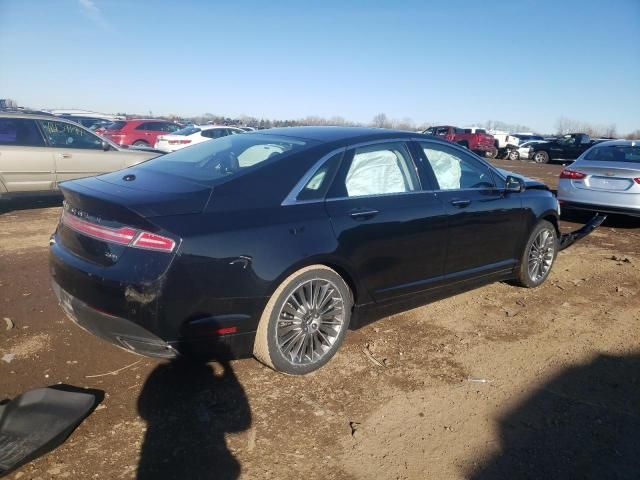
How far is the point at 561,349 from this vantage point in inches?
149

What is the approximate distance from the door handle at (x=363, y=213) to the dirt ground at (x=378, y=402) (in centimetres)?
101

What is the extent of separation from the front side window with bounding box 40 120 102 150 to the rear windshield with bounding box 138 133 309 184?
206 inches

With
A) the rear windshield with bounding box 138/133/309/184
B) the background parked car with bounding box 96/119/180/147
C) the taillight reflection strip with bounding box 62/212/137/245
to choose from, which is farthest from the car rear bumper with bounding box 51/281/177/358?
the background parked car with bounding box 96/119/180/147

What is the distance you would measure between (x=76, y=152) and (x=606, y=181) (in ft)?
28.7

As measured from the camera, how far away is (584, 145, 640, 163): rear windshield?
8.41m

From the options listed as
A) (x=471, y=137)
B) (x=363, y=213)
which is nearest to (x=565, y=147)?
(x=471, y=137)

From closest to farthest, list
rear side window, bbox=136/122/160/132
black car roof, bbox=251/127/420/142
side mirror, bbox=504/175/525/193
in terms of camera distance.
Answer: black car roof, bbox=251/127/420/142 → side mirror, bbox=504/175/525/193 → rear side window, bbox=136/122/160/132

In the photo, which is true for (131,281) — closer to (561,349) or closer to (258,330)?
(258,330)

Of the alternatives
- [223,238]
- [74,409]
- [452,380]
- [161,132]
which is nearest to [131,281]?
[223,238]

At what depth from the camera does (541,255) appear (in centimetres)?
518

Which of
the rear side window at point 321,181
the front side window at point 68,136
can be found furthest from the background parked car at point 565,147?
the rear side window at point 321,181

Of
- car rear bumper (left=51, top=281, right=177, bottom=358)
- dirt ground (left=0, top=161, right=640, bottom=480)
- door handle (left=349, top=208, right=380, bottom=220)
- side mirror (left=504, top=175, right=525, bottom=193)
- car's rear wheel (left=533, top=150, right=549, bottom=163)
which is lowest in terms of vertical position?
dirt ground (left=0, top=161, right=640, bottom=480)

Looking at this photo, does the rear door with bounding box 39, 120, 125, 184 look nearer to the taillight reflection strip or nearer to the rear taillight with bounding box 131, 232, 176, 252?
the taillight reflection strip

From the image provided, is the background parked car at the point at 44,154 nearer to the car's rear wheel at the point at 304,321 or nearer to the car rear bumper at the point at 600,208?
the car's rear wheel at the point at 304,321
